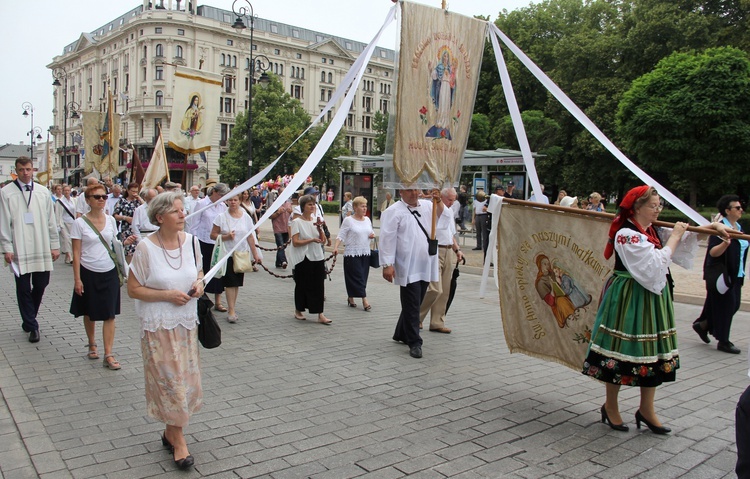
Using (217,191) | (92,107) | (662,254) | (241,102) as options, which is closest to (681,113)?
(217,191)

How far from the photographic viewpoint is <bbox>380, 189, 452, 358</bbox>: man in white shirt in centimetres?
686

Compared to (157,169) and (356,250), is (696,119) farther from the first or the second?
(157,169)

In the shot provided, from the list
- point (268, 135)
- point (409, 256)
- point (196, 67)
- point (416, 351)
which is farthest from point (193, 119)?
point (196, 67)

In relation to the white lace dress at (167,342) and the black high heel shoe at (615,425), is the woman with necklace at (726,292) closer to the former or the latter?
the black high heel shoe at (615,425)

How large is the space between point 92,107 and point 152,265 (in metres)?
99.9

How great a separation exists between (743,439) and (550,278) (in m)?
2.96

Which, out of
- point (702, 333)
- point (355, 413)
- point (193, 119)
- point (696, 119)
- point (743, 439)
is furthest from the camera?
point (696, 119)

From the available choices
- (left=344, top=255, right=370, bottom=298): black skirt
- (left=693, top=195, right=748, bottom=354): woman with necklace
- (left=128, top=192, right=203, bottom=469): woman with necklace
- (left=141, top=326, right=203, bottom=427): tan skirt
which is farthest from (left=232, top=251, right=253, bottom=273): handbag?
(left=693, top=195, right=748, bottom=354): woman with necklace

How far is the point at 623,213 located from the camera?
4496 mm

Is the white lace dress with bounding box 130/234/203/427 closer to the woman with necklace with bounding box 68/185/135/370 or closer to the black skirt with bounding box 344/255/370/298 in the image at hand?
the woman with necklace with bounding box 68/185/135/370

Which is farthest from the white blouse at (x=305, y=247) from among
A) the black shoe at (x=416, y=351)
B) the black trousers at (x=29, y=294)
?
the black trousers at (x=29, y=294)

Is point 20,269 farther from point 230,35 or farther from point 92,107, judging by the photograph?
point 92,107

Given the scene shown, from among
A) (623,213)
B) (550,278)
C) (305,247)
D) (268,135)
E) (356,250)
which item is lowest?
(356,250)

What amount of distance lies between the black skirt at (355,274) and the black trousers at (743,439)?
7.33 metres
